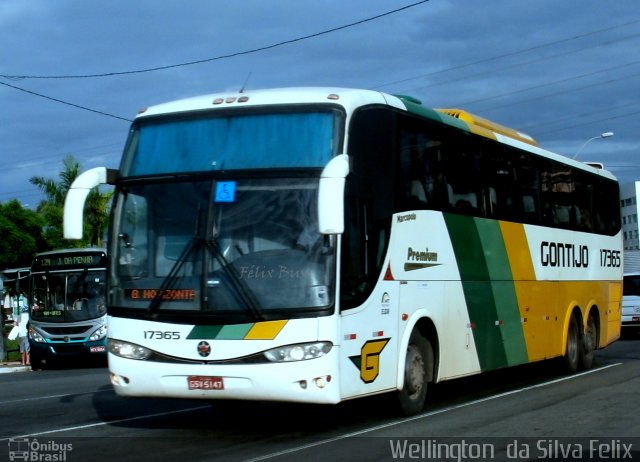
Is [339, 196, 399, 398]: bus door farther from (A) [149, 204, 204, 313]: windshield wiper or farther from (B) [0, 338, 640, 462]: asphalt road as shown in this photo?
(A) [149, 204, 204, 313]: windshield wiper

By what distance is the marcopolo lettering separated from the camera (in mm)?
16159

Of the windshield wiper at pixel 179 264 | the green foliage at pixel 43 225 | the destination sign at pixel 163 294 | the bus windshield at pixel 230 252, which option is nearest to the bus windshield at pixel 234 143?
the bus windshield at pixel 230 252

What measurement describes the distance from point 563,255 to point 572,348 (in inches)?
70.4

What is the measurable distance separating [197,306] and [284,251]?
1.06 metres

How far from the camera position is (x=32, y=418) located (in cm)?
1252

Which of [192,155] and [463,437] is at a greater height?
[192,155]

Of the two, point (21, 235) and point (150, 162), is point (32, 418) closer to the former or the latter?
point (150, 162)

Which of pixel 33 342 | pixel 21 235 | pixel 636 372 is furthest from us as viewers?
pixel 21 235

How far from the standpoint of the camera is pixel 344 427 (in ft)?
36.3

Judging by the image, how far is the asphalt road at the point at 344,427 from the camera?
9211 mm

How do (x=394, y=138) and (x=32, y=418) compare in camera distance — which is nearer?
(x=394, y=138)

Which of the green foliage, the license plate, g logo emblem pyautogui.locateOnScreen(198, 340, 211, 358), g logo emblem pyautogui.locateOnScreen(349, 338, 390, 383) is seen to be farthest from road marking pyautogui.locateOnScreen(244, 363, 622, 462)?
the green foliage

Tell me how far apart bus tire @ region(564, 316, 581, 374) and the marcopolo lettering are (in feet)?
3.49

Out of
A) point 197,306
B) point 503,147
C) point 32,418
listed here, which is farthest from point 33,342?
point 197,306
